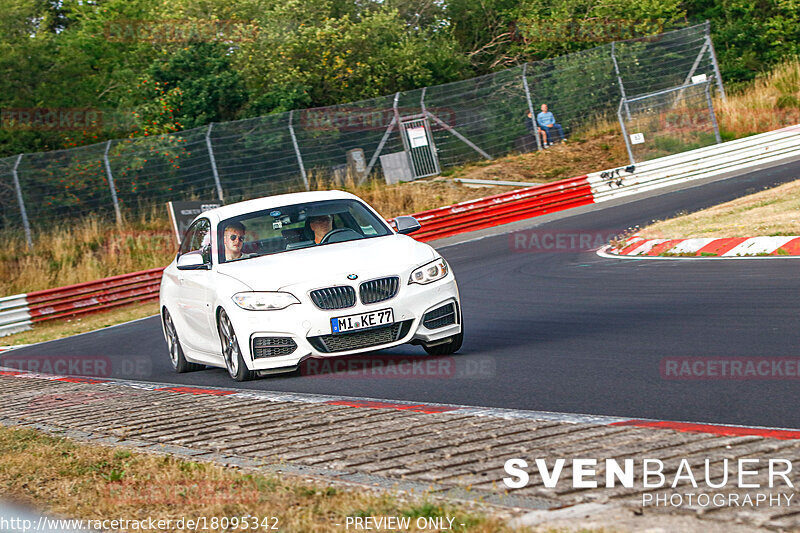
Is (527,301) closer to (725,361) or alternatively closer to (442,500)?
(725,361)

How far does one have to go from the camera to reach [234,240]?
32.2 ft

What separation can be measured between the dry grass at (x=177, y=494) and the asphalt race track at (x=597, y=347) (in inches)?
85.7

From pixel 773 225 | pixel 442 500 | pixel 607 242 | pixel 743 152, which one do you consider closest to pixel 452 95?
pixel 743 152

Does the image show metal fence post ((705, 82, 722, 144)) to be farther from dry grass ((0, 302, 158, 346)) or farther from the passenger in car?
the passenger in car

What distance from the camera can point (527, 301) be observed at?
498 inches

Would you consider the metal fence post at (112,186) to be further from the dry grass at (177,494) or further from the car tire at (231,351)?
the dry grass at (177,494)

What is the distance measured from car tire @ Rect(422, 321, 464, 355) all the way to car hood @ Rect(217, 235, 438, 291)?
0.77 meters

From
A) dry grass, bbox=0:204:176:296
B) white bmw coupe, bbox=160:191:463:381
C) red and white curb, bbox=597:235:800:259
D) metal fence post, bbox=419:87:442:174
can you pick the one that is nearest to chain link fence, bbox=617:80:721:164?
metal fence post, bbox=419:87:442:174

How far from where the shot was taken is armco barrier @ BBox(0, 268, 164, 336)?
23141mm

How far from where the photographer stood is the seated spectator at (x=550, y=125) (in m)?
31.8

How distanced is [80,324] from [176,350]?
12.0m

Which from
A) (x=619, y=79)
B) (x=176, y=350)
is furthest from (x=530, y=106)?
(x=176, y=350)

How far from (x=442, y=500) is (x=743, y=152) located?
2662 centimetres

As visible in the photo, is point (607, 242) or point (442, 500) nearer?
point (442, 500)
